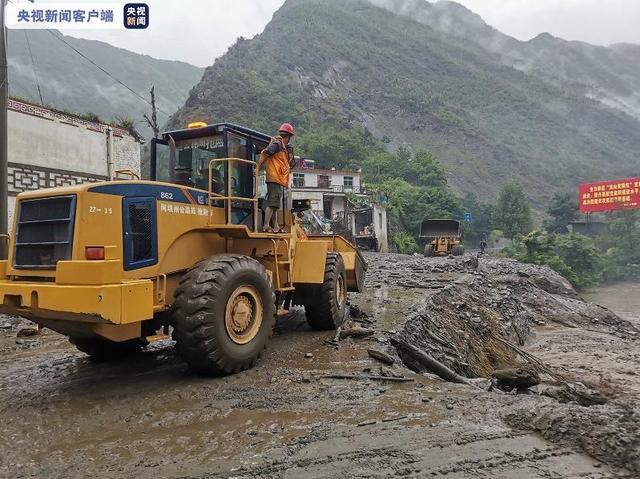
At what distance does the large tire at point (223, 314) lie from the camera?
4.30 m

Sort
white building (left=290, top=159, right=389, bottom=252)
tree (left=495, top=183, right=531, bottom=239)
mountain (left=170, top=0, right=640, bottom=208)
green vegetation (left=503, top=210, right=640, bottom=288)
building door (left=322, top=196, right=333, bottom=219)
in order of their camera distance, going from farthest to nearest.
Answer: mountain (left=170, top=0, right=640, bottom=208), tree (left=495, top=183, right=531, bottom=239), building door (left=322, top=196, right=333, bottom=219), white building (left=290, top=159, right=389, bottom=252), green vegetation (left=503, top=210, right=640, bottom=288)

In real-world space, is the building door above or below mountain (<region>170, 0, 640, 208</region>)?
below

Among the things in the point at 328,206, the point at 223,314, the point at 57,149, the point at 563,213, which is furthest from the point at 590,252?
the point at 223,314

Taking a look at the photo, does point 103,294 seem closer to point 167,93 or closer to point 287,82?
point 287,82

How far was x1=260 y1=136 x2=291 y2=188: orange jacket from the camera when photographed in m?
5.82

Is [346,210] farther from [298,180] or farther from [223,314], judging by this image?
[223,314]

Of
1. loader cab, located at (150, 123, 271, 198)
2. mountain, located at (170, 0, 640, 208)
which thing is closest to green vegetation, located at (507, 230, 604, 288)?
loader cab, located at (150, 123, 271, 198)

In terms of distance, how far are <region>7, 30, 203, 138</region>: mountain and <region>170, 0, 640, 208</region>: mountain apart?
27.2 metres

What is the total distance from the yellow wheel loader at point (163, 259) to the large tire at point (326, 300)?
827 mm

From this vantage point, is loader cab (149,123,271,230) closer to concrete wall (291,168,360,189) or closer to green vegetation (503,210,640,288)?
green vegetation (503,210,640,288)

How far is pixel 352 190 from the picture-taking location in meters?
44.5

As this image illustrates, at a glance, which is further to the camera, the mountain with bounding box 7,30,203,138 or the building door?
the mountain with bounding box 7,30,203,138

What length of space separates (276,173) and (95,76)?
15401 cm

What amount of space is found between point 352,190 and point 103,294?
4130cm
